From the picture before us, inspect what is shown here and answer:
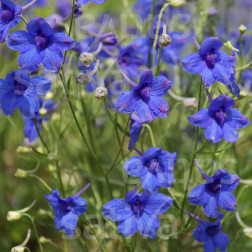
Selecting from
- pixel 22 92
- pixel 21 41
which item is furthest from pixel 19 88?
pixel 21 41

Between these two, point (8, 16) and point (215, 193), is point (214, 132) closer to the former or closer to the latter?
point (215, 193)

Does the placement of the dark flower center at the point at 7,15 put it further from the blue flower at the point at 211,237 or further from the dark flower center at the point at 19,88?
the blue flower at the point at 211,237

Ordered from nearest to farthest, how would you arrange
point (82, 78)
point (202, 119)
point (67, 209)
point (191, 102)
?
point (202, 119), point (67, 209), point (82, 78), point (191, 102)

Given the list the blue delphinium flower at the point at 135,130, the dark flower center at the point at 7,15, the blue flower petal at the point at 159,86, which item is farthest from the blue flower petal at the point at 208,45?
the dark flower center at the point at 7,15

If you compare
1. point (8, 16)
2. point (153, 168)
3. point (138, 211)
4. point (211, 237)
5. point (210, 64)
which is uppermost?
point (8, 16)

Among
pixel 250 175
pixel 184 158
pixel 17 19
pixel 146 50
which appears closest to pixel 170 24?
pixel 146 50

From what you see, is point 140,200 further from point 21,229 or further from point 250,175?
point 21,229

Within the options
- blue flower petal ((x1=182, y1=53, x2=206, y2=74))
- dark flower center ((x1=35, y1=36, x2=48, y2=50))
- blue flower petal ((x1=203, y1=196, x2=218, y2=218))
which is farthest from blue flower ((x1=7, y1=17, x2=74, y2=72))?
blue flower petal ((x1=203, y1=196, x2=218, y2=218))
